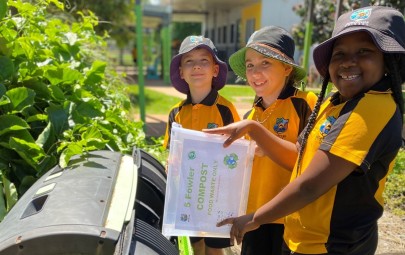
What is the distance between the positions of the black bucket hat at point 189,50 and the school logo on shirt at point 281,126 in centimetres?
68

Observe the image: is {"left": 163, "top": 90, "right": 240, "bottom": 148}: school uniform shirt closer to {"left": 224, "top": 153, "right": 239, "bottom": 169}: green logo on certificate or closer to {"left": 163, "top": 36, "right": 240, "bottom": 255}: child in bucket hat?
{"left": 163, "top": 36, "right": 240, "bottom": 255}: child in bucket hat

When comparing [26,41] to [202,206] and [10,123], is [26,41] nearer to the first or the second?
[10,123]

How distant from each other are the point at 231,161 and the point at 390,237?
8.20 feet

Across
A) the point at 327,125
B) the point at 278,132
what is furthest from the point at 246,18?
the point at 327,125

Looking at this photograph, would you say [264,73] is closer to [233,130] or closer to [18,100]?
[233,130]

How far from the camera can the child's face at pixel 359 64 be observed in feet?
4.98

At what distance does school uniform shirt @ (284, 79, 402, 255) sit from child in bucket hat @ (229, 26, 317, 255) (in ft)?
1.17

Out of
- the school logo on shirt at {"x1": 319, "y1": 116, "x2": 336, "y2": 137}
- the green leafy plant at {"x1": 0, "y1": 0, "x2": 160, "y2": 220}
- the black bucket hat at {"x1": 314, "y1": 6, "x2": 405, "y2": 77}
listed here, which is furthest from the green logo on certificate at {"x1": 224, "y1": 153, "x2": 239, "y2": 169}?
the green leafy plant at {"x1": 0, "y1": 0, "x2": 160, "y2": 220}

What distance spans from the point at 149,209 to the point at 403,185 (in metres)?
3.25

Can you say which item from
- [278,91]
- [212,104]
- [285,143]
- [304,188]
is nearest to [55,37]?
[212,104]

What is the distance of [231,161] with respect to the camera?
6.11 ft

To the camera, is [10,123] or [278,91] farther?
[10,123]

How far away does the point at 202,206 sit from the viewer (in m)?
1.86

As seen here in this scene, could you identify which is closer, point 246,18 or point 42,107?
point 42,107
